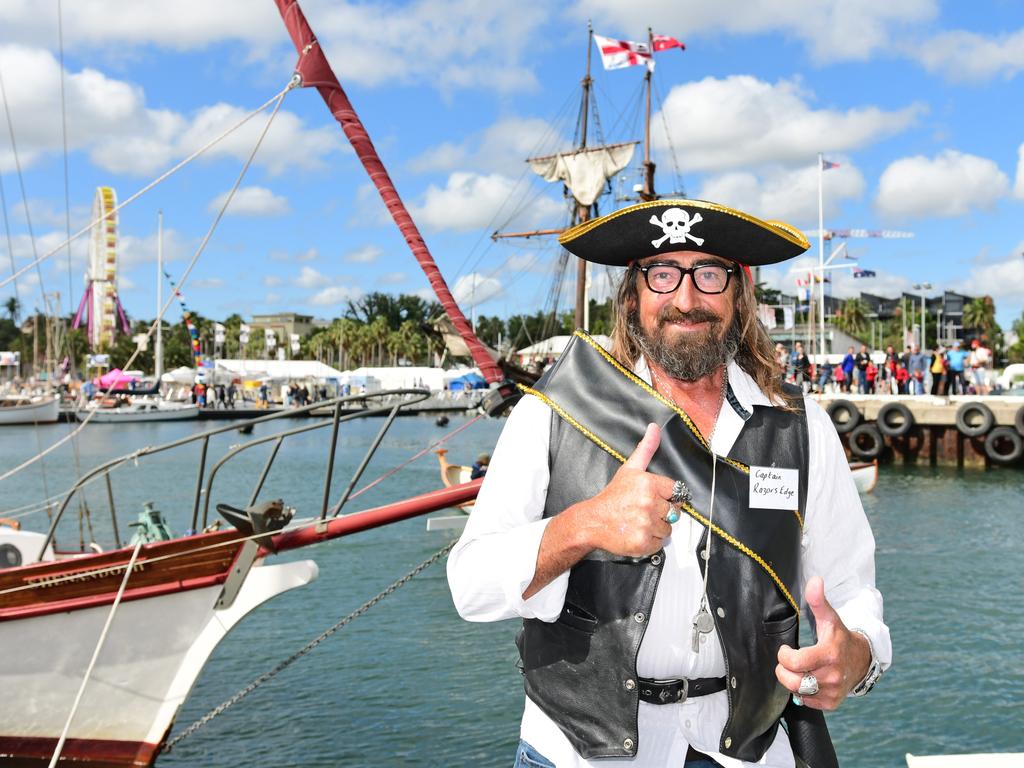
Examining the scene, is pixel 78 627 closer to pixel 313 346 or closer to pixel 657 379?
pixel 657 379

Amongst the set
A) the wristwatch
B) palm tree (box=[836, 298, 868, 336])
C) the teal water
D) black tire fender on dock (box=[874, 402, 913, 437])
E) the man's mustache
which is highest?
palm tree (box=[836, 298, 868, 336])

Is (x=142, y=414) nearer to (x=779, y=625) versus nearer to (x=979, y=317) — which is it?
(x=779, y=625)

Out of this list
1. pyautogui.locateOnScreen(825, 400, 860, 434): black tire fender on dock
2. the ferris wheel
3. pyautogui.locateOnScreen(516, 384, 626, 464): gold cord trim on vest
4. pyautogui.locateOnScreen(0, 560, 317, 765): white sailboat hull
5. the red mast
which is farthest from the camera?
the ferris wheel

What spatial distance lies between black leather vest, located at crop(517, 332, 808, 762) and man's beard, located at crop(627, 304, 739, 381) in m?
0.14

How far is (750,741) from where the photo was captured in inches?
86.5

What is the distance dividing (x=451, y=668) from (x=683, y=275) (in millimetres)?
8479

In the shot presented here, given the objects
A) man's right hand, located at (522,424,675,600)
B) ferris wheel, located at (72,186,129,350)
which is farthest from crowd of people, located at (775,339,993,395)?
ferris wheel, located at (72,186,129,350)

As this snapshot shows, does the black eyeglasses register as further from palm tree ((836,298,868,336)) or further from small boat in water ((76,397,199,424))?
palm tree ((836,298,868,336))

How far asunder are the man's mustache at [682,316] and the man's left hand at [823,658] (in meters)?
0.75

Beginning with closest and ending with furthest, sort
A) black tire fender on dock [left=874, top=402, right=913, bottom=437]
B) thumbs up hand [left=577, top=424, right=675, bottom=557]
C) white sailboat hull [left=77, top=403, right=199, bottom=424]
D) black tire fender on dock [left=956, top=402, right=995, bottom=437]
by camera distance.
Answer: thumbs up hand [left=577, top=424, right=675, bottom=557], black tire fender on dock [left=956, top=402, right=995, bottom=437], black tire fender on dock [left=874, top=402, right=913, bottom=437], white sailboat hull [left=77, top=403, right=199, bottom=424]

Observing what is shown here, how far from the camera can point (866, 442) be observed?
2845 centimetres

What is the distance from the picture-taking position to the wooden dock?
26391 mm

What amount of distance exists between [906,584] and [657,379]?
495 inches

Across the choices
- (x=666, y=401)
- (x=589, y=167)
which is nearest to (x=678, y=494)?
(x=666, y=401)
